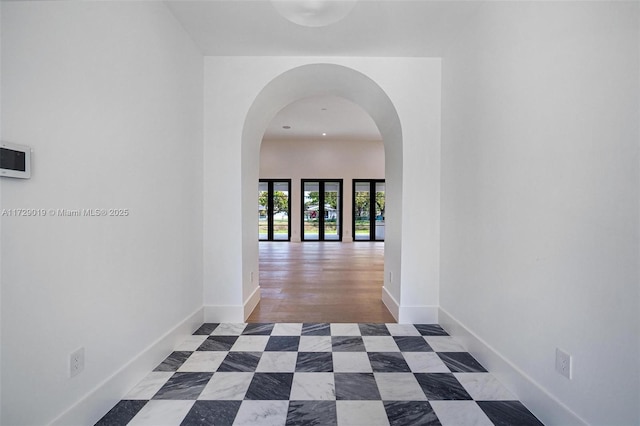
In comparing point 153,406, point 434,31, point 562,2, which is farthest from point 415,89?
point 153,406

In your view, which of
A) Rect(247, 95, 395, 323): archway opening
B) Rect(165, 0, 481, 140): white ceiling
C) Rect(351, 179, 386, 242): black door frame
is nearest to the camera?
Rect(165, 0, 481, 140): white ceiling

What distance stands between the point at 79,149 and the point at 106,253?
595mm

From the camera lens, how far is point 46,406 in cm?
136

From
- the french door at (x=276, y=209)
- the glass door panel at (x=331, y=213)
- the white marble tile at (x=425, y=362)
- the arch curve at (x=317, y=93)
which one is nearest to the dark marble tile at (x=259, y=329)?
the arch curve at (x=317, y=93)

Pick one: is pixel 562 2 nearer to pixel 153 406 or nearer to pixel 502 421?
pixel 502 421

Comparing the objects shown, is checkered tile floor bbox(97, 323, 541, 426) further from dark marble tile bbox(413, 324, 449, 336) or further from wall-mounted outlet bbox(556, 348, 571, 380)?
wall-mounted outlet bbox(556, 348, 571, 380)

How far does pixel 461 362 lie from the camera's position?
230 cm

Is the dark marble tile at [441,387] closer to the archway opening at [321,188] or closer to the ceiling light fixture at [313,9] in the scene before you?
the ceiling light fixture at [313,9]

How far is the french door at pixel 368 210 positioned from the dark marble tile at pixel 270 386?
29.9 feet

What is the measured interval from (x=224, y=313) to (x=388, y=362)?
1718 millimetres

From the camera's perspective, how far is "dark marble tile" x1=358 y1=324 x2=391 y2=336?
282 cm

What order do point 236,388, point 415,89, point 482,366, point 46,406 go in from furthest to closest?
point 415,89 < point 482,366 < point 236,388 < point 46,406

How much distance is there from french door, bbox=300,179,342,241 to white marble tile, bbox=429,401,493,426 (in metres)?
9.29

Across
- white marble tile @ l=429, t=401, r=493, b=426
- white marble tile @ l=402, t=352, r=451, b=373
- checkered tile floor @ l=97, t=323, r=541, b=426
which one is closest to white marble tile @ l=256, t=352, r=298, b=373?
checkered tile floor @ l=97, t=323, r=541, b=426
